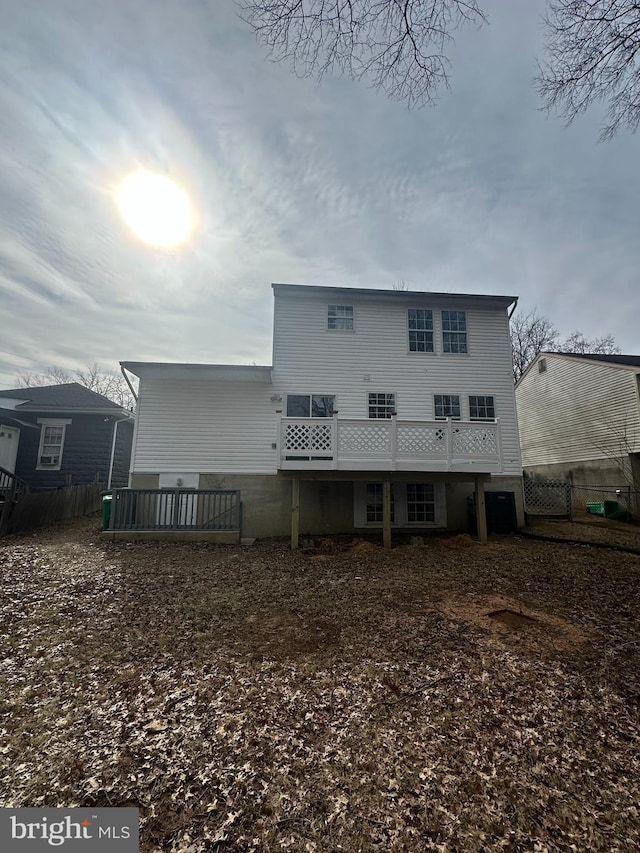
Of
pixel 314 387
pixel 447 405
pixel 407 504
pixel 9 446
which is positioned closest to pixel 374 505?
pixel 407 504

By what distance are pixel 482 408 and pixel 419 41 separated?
9281 mm

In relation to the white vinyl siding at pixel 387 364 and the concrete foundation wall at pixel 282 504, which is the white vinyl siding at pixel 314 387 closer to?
the white vinyl siding at pixel 387 364

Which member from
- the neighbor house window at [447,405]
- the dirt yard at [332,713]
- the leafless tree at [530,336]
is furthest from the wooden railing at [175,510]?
the leafless tree at [530,336]

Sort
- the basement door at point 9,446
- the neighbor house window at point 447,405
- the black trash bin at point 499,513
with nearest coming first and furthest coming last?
the black trash bin at point 499,513 < the neighbor house window at point 447,405 < the basement door at point 9,446

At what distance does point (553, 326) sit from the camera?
26734 mm

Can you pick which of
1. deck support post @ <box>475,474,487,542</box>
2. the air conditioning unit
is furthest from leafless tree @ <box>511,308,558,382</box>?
the air conditioning unit

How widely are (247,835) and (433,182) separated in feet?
35.5

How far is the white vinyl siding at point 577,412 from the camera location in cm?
1408

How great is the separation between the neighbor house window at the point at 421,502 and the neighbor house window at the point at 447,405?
224 centimetres

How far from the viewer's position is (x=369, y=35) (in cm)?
396

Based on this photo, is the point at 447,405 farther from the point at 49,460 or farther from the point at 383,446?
the point at 49,460

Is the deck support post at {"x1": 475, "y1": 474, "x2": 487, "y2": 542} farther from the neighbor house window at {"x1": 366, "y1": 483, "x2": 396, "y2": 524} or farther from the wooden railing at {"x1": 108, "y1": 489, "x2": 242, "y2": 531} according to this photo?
the wooden railing at {"x1": 108, "y1": 489, "x2": 242, "y2": 531}

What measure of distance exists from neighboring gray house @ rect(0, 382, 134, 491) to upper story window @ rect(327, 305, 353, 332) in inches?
380

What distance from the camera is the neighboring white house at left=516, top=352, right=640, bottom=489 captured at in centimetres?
1397
